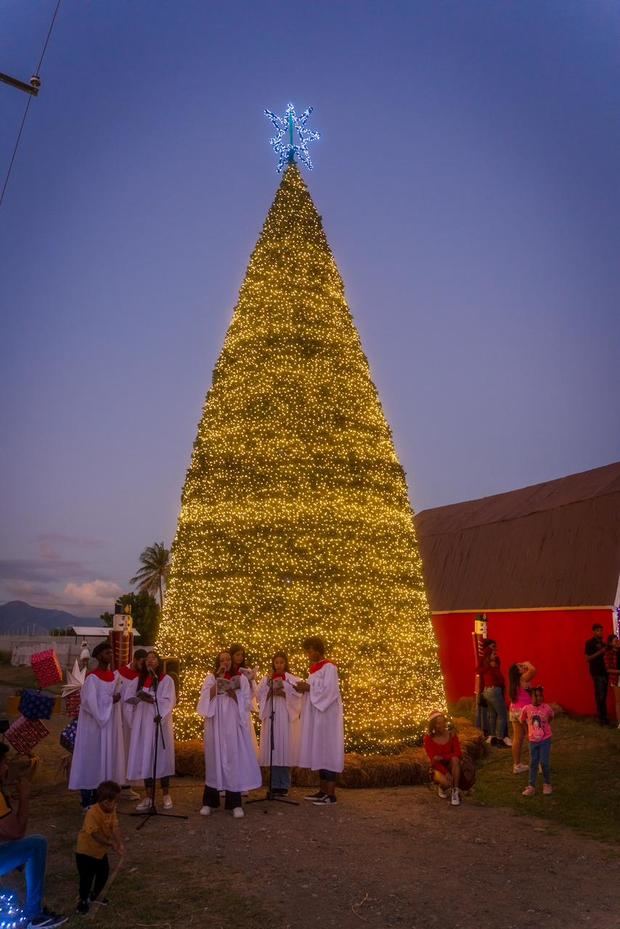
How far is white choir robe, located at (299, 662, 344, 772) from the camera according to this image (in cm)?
886

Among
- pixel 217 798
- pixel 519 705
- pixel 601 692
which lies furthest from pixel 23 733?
pixel 601 692

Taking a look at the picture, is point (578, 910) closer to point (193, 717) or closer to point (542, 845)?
point (542, 845)

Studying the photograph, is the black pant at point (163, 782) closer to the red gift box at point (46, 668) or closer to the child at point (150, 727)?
the child at point (150, 727)

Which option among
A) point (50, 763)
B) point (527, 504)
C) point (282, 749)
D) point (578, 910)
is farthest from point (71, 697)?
point (527, 504)

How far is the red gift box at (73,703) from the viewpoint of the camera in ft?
29.5

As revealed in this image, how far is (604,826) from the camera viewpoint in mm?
7746

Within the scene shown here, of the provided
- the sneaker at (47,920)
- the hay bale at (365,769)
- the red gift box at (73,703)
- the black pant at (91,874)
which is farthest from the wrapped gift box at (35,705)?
the sneaker at (47,920)

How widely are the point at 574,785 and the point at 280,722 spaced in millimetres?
3777

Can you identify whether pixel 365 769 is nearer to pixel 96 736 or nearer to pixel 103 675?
pixel 96 736

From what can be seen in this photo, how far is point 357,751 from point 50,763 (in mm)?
5025

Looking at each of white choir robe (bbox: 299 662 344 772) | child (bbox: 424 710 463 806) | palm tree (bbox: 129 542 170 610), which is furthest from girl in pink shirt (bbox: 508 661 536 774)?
palm tree (bbox: 129 542 170 610)

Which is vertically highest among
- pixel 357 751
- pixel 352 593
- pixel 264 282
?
pixel 264 282

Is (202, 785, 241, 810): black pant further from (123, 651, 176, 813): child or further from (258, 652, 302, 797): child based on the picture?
(258, 652, 302, 797): child

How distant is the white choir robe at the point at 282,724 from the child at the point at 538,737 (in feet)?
9.20
